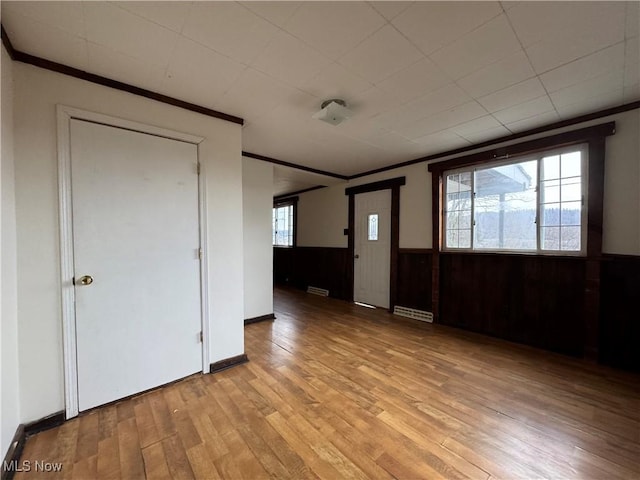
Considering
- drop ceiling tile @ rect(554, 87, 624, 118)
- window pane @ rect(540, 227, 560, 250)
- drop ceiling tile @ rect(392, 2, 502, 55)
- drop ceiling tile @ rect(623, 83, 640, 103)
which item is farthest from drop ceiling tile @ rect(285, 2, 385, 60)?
window pane @ rect(540, 227, 560, 250)

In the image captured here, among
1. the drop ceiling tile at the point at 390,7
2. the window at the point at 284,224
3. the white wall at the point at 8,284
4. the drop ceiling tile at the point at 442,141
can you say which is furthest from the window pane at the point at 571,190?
the window at the point at 284,224

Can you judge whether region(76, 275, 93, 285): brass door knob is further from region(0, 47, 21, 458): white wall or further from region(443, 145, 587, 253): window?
region(443, 145, 587, 253): window

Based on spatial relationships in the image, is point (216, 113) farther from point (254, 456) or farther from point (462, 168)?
point (462, 168)

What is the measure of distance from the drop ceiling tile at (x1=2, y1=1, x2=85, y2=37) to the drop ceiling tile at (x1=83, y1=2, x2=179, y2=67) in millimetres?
44

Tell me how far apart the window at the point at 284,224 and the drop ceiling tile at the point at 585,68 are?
536 cm

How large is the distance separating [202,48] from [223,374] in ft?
8.52

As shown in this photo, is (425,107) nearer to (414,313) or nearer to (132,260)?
(132,260)

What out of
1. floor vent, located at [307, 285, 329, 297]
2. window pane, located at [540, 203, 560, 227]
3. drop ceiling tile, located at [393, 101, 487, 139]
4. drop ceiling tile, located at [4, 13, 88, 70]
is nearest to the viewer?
drop ceiling tile, located at [4, 13, 88, 70]

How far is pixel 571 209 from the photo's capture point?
2.79m

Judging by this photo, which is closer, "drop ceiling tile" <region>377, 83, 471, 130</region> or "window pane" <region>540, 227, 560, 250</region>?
"drop ceiling tile" <region>377, 83, 471, 130</region>

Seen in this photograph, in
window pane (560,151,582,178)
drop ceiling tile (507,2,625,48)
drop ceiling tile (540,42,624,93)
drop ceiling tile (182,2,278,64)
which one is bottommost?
window pane (560,151,582,178)

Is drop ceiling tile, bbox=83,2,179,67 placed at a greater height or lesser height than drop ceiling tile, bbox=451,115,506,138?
lesser

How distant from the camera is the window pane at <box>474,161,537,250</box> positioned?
3072 mm

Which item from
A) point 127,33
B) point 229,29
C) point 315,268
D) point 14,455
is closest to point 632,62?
point 229,29
